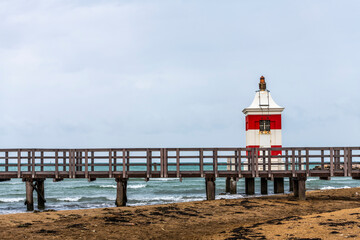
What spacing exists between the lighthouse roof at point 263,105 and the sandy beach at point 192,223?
9.71 meters

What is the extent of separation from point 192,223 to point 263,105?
48.9ft

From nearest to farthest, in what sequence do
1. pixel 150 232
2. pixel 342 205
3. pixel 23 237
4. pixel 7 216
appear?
pixel 23 237 → pixel 150 232 → pixel 7 216 → pixel 342 205

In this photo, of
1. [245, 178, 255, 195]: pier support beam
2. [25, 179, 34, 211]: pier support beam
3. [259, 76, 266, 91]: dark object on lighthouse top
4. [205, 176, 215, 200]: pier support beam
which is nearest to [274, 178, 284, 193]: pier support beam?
[245, 178, 255, 195]: pier support beam

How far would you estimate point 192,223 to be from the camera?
15875 millimetres

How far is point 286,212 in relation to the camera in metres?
18.5

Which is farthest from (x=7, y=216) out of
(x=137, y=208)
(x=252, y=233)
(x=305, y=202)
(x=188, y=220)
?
(x=305, y=202)

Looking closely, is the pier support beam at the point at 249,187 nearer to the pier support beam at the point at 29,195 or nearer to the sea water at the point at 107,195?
the sea water at the point at 107,195

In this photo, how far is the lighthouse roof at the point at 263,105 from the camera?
93.9 feet

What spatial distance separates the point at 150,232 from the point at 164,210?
383 cm

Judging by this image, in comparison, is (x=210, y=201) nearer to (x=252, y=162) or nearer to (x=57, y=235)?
(x=252, y=162)

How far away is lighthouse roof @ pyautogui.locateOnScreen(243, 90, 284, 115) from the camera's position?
28609mm

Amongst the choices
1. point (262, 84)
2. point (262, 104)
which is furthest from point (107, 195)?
point (262, 84)

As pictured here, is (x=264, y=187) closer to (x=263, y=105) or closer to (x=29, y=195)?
(x=263, y=105)

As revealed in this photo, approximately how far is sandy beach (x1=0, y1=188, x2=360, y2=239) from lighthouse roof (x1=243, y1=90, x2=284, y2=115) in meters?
9.71
